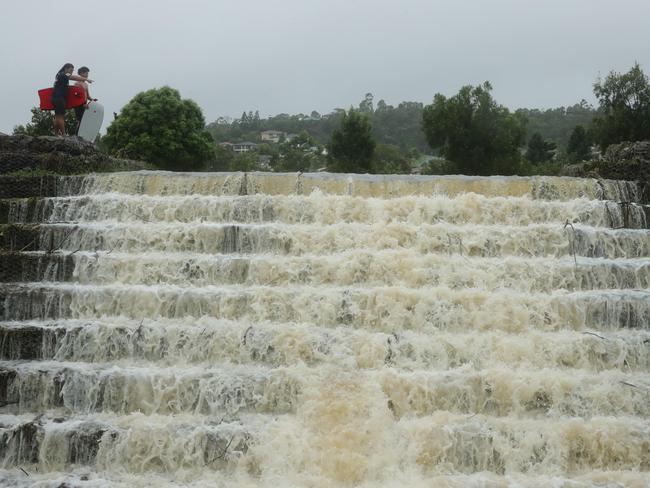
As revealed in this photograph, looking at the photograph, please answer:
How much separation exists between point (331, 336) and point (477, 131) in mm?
21591

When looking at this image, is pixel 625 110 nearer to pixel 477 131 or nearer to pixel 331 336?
pixel 477 131

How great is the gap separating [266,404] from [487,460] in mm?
2229

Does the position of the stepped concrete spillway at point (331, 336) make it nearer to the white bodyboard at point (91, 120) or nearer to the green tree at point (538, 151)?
the white bodyboard at point (91, 120)

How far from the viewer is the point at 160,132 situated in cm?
2434

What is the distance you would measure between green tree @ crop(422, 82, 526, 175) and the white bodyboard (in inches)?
674

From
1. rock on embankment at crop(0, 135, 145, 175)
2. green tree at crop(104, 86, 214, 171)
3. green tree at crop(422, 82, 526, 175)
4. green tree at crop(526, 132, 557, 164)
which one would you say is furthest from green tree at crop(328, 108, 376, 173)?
rock on embankment at crop(0, 135, 145, 175)

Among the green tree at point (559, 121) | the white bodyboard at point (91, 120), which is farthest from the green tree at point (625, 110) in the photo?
the green tree at point (559, 121)

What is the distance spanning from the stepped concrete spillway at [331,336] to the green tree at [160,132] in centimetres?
1444

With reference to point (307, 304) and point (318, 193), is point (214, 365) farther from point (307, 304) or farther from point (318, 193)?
point (318, 193)

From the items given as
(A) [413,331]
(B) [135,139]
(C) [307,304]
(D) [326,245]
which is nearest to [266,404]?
(C) [307,304]

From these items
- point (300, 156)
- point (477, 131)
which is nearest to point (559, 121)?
point (300, 156)

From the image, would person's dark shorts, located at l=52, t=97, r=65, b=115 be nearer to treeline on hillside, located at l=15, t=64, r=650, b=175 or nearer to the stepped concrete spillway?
the stepped concrete spillway

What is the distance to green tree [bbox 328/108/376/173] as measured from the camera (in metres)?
27.2

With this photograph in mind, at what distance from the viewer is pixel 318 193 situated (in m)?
10.0
